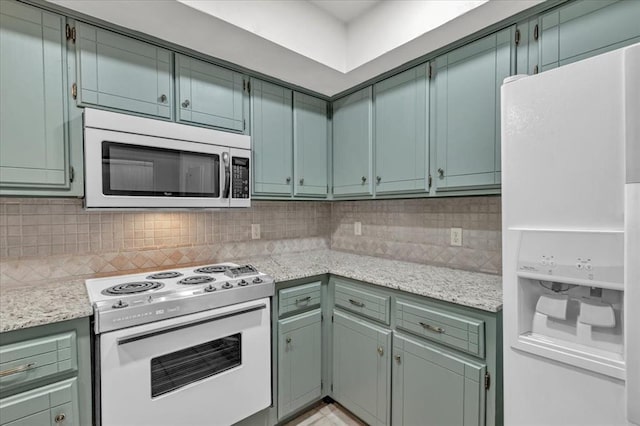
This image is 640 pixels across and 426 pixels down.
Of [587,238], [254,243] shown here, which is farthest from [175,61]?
[587,238]

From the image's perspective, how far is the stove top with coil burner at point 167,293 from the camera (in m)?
1.25

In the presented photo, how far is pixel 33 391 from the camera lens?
111 cm

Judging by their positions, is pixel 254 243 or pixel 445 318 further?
pixel 254 243

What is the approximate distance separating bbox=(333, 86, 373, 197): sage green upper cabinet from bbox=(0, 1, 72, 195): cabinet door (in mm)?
1662

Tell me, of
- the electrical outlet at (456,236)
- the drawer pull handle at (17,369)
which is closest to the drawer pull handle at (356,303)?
the electrical outlet at (456,236)

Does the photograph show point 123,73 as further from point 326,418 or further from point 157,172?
point 326,418

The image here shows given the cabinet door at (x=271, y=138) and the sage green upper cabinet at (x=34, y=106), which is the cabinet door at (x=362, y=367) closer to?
the cabinet door at (x=271, y=138)

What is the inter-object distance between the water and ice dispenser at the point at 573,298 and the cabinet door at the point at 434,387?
389mm

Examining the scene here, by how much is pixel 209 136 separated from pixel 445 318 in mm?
1574

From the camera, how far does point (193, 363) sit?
1461mm

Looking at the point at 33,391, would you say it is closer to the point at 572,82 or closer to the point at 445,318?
the point at 445,318

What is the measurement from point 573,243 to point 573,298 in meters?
0.20

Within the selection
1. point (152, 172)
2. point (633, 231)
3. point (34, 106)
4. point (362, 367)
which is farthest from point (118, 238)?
point (633, 231)

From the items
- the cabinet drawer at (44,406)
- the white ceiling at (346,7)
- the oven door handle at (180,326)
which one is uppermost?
the white ceiling at (346,7)
